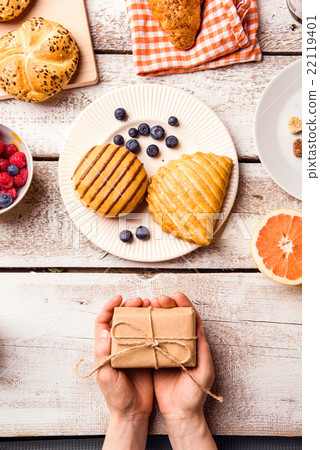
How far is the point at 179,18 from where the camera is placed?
1.12m

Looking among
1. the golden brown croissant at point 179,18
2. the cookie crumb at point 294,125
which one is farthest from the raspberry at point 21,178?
the cookie crumb at point 294,125

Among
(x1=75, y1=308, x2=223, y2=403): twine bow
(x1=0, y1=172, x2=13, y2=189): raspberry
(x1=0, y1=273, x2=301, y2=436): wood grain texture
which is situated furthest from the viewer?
(x1=0, y1=273, x2=301, y2=436): wood grain texture

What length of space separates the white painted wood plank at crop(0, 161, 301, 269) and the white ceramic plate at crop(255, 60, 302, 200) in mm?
188

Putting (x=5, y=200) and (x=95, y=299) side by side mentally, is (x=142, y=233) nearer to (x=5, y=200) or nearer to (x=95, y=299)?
(x=95, y=299)

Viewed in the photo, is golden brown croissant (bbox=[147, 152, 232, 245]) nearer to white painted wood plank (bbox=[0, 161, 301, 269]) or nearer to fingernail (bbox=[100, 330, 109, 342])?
white painted wood plank (bbox=[0, 161, 301, 269])

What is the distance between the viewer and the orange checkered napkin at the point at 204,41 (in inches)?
45.9

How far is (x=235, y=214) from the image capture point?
1197 mm

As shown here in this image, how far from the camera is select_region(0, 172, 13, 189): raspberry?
1067mm

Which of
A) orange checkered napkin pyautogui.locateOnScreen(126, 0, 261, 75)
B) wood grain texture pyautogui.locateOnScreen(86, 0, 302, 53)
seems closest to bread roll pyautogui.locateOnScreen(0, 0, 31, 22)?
wood grain texture pyautogui.locateOnScreen(86, 0, 302, 53)

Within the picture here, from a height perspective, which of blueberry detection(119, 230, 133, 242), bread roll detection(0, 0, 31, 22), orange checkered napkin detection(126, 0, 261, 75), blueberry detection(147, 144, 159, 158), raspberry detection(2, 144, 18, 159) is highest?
bread roll detection(0, 0, 31, 22)

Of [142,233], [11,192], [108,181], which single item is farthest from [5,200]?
[142,233]
